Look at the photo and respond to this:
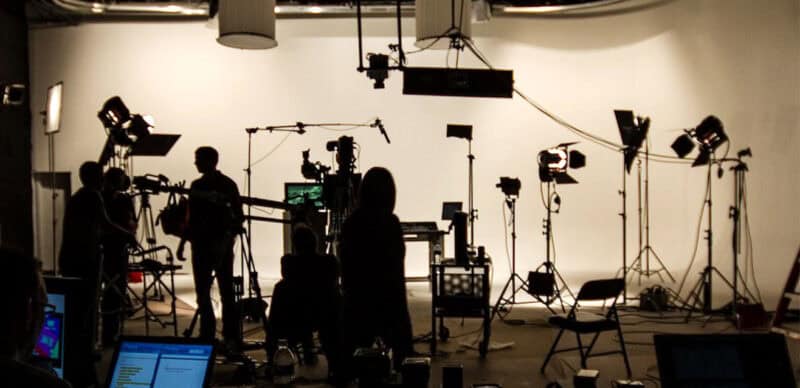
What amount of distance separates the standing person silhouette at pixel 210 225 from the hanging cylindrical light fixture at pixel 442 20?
1616 millimetres

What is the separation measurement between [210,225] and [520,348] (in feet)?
8.44

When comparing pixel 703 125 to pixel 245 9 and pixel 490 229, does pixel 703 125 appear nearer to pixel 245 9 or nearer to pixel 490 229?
pixel 490 229

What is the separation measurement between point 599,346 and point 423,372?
3798mm

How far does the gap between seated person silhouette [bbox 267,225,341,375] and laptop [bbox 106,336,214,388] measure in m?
2.17

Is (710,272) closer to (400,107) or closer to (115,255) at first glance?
(400,107)

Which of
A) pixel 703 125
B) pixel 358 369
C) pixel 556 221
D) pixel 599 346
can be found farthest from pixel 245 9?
pixel 556 221

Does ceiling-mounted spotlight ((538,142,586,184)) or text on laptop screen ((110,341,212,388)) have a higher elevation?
ceiling-mounted spotlight ((538,142,586,184))

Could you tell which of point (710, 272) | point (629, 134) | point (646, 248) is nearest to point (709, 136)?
point (629, 134)

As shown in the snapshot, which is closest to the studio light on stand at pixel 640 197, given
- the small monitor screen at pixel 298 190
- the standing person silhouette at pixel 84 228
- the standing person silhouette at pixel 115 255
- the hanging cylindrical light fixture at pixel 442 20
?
the small monitor screen at pixel 298 190

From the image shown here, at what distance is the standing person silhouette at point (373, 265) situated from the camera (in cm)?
385

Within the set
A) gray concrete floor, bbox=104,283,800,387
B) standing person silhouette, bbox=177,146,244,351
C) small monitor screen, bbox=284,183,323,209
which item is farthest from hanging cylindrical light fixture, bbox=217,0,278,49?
small monitor screen, bbox=284,183,323,209

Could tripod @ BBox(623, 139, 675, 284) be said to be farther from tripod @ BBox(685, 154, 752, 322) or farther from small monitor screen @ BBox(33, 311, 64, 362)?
small monitor screen @ BBox(33, 311, 64, 362)

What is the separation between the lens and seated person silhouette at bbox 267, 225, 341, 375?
→ 4422 millimetres

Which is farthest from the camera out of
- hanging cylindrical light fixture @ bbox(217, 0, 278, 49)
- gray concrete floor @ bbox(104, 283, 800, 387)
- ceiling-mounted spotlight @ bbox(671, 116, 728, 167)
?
ceiling-mounted spotlight @ bbox(671, 116, 728, 167)
